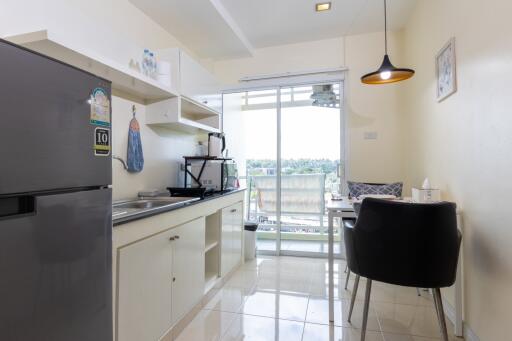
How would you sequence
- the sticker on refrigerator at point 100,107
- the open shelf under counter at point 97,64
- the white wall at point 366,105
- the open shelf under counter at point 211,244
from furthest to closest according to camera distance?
the white wall at point 366,105, the open shelf under counter at point 211,244, the open shelf under counter at point 97,64, the sticker on refrigerator at point 100,107

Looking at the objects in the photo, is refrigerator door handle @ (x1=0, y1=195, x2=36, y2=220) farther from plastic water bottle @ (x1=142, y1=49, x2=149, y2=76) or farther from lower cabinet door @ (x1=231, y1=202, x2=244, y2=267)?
lower cabinet door @ (x1=231, y1=202, x2=244, y2=267)

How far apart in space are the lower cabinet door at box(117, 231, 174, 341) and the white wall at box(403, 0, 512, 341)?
1.88 m

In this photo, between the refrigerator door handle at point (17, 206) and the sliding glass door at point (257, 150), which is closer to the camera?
the refrigerator door handle at point (17, 206)

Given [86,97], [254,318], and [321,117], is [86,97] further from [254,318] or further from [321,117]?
[321,117]

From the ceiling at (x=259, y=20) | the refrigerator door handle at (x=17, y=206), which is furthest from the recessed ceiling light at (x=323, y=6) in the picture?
the refrigerator door handle at (x=17, y=206)

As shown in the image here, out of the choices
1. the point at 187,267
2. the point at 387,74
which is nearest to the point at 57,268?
the point at 187,267

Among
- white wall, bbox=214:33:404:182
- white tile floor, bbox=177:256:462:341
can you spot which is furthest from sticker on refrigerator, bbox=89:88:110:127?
white wall, bbox=214:33:404:182

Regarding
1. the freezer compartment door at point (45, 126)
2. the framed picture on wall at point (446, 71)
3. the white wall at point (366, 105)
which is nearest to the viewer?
the freezer compartment door at point (45, 126)

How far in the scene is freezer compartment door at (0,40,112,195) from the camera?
0.75 meters

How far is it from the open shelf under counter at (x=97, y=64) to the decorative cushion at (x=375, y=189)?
209cm

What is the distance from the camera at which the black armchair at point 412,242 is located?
152cm

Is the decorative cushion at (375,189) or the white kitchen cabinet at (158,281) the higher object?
the decorative cushion at (375,189)

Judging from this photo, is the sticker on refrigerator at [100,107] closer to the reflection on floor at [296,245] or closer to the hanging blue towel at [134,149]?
the hanging blue towel at [134,149]

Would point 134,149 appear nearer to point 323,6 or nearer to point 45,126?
point 45,126
